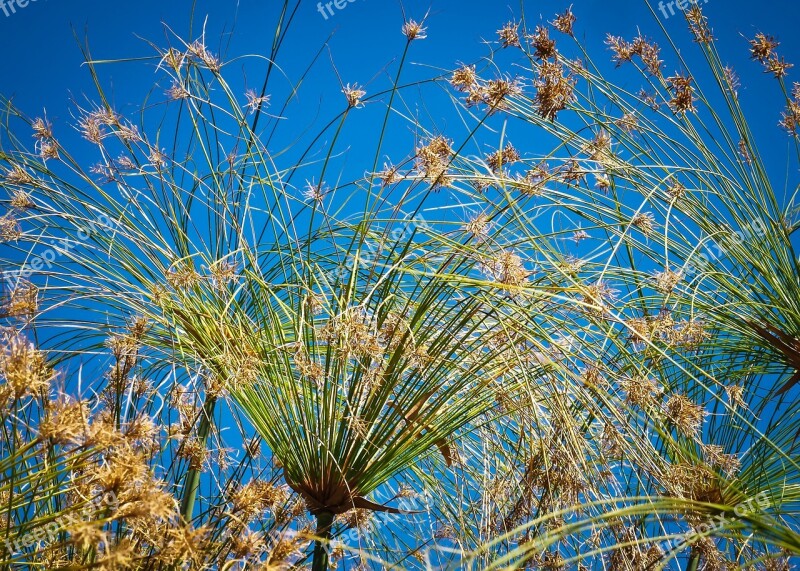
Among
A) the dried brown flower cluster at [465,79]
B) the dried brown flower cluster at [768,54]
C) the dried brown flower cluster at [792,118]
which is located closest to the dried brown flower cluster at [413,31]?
the dried brown flower cluster at [465,79]

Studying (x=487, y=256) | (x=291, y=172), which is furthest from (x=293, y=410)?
(x=291, y=172)

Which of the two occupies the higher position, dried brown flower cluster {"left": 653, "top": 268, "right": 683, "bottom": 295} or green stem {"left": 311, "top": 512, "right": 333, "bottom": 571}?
dried brown flower cluster {"left": 653, "top": 268, "right": 683, "bottom": 295}

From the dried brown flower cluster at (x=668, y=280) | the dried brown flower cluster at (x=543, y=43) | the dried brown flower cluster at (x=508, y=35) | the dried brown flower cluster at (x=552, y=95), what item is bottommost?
the dried brown flower cluster at (x=668, y=280)

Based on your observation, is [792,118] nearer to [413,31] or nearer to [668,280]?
[668,280]

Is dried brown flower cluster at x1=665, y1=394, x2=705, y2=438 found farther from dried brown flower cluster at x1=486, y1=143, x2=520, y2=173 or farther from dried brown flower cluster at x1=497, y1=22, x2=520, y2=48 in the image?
dried brown flower cluster at x1=497, y1=22, x2=520, y2=48

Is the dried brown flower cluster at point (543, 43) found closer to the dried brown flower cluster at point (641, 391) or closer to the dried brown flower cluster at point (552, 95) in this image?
the dried brown flower cluster at point (552, 95)

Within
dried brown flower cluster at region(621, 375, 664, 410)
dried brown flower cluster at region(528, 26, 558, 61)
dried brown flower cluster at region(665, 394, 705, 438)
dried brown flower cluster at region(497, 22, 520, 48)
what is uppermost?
dried brown flower cluster at region(497, 22, 520, 48)

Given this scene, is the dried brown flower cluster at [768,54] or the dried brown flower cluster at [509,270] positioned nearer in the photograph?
the dried brown flower cluster at [509,270]

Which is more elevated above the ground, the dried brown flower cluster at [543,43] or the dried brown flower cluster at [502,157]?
the dried brown flower cluster at [543,43]

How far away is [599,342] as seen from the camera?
250 centimetres

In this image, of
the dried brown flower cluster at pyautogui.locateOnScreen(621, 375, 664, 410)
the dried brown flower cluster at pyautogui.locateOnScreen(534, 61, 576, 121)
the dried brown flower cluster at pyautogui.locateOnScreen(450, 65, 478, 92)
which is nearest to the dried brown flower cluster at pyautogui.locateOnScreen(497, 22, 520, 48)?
the dried brown flower cluster at pyautogui.locateOnScreen(450, 65, 478, 92)

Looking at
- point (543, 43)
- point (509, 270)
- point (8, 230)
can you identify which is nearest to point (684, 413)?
point (509, 270)

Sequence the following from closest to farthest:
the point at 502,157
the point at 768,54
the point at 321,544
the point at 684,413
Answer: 1. the point at 321,544
2. the point at 684,413
3. the point at 502,157
4. the point at 768,54

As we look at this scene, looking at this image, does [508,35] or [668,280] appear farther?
[508,35]
